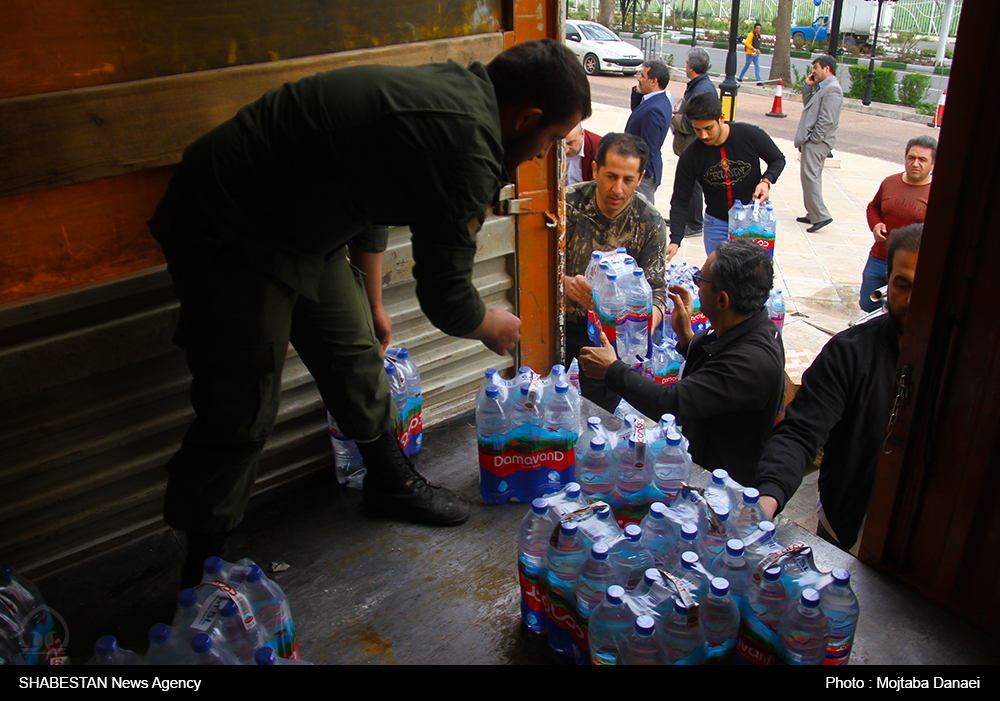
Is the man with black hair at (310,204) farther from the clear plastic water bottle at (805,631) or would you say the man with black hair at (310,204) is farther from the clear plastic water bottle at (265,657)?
the clear plastic water bottle at (805,631)

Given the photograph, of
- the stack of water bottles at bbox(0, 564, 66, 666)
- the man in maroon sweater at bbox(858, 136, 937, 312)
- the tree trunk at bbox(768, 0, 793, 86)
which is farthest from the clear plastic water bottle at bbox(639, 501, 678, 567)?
the tree trunk at bbox(768, 0, 793, 86)

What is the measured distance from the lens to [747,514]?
230 cm

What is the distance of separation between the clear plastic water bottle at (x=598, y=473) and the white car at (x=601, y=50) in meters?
23.9

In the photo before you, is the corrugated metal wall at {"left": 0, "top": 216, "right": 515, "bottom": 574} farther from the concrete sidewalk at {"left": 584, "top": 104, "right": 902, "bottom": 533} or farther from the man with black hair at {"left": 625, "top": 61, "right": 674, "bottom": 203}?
the man with black hair at {"left": 625, "top": 61, "right": 674, "bottom": 203}

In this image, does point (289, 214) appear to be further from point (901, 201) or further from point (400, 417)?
point (901, 201)

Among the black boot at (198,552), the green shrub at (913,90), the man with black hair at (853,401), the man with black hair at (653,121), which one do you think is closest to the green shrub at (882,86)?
the green shrub at (913,90)

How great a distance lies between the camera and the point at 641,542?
84.9 inches

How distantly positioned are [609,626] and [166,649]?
1231mm

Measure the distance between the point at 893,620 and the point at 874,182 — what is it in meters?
11.5

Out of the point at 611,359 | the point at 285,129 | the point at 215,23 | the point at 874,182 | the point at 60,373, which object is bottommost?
the point at 874,182

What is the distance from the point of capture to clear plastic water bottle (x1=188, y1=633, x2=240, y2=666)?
177 cm

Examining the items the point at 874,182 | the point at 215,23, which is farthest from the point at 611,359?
the point at 874,182

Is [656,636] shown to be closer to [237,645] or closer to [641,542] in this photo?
[641,542]

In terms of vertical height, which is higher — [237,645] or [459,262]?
[459,262]
